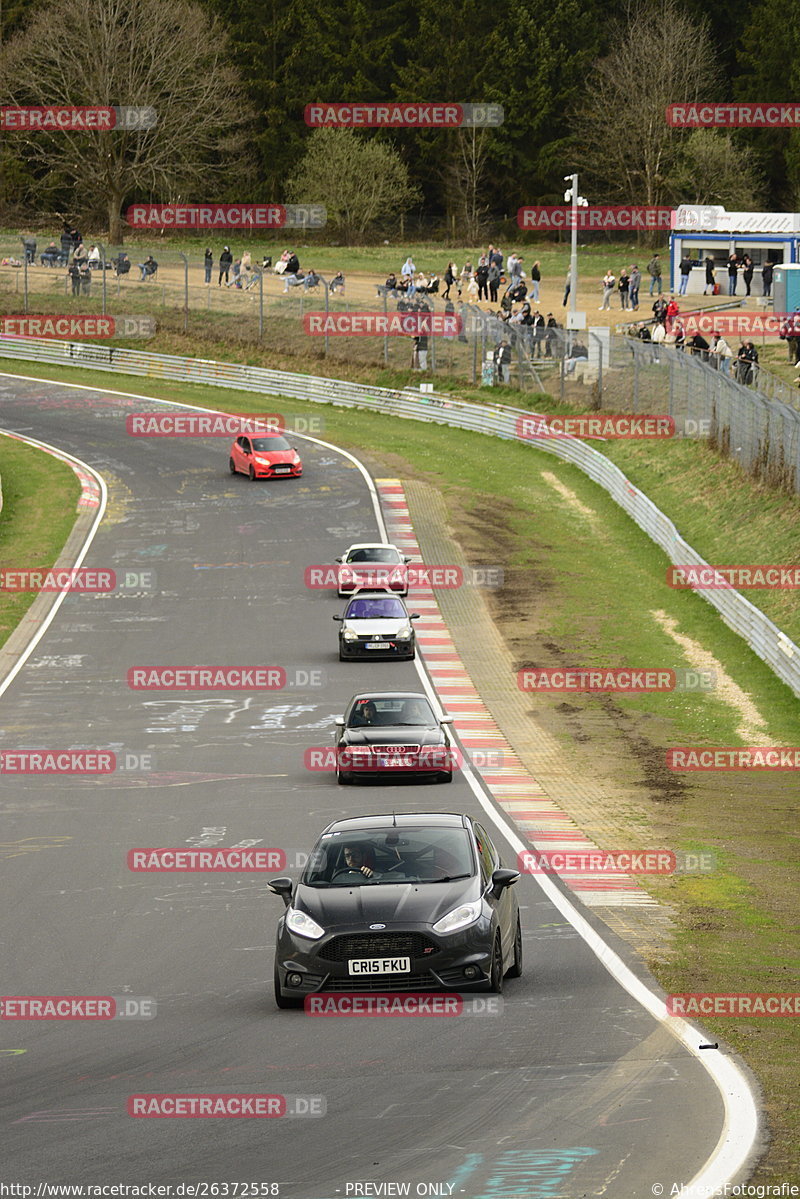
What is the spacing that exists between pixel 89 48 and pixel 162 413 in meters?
36.2

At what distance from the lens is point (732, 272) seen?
2901 inches

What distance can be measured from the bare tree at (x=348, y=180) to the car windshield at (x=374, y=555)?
6403 cm

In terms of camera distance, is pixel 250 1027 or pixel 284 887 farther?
pixel 284 887

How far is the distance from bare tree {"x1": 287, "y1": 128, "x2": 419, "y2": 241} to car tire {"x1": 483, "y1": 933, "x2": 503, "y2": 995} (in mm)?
90272

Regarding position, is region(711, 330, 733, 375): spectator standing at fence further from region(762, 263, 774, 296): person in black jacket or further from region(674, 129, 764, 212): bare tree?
region(674, 129, 764, 212): bare tree

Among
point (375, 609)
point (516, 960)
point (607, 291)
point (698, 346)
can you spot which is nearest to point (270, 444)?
point (698, 346)

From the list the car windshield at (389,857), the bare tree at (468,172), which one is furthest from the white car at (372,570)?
the bare tree at (468,172)

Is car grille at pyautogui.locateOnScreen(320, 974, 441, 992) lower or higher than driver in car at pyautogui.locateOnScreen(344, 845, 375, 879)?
lower

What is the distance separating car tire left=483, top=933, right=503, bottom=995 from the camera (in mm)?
12609

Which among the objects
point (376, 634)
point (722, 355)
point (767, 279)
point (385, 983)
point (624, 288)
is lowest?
point (376, 634)

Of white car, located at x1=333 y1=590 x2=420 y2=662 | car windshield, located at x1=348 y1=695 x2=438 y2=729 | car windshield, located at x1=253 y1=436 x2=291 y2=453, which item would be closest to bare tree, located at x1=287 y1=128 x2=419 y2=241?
car windshield, located at x1=253 y1=436 x2=291 y2=453

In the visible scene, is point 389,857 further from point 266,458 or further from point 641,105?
point 641,105

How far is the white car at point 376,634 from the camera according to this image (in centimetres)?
3281

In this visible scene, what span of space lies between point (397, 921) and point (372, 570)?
85.3ft
